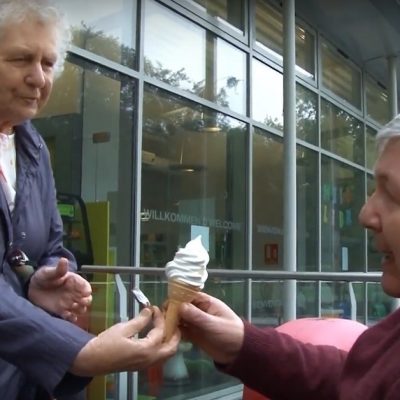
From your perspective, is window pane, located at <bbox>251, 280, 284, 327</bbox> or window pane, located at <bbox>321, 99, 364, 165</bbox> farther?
window pane, located at <bbox>321, 99, 364, 165</bbox>

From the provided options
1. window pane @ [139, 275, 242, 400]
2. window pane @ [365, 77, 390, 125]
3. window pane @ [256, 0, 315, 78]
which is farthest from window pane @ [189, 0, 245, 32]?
window pane @ [365, 77, 390, 125]

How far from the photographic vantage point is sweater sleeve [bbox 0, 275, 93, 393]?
1361 millimetres

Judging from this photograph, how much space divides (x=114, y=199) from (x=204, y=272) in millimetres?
4749

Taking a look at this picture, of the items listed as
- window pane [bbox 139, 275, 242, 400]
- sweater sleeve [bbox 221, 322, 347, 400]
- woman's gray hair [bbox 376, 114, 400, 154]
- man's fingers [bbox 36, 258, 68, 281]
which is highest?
woman's gray hair [bbox 376, 114, 400, 154]

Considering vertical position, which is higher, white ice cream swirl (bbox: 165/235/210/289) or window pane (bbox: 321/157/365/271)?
window pane (bbox: 321/157/365/271)

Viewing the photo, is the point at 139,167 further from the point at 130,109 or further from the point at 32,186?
the point at 32,186

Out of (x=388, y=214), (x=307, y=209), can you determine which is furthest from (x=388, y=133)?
(x=307, y=209)

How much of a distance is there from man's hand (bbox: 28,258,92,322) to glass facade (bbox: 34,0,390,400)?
229cm

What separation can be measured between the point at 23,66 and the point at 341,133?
35.0ft

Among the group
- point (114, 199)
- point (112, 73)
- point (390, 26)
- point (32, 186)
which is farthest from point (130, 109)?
point (390, 26)

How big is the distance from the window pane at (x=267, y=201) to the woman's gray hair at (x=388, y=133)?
23.1 ft

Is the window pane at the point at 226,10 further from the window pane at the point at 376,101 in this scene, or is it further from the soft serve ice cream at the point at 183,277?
the soft serve ice cream at the point at 183,277

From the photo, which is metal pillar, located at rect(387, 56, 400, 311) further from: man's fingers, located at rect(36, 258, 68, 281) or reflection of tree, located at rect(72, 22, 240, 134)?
man's fingers, located at rect(36, 258, 68, 281)

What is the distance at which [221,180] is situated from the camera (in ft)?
26.5
